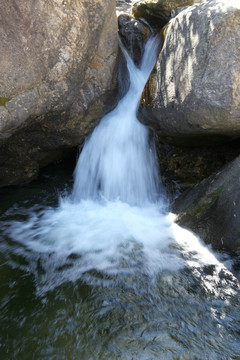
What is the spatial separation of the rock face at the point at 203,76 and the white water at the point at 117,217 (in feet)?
4.07

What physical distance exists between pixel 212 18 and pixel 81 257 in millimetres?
3759

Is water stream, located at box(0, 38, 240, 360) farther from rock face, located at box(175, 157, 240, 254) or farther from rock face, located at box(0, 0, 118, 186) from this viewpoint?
rock face, located at box(0, 0, 118, 186)

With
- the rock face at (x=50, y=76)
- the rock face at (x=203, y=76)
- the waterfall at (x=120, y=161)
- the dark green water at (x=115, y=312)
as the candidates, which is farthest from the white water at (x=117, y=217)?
the rock face at (x=203, y=76)

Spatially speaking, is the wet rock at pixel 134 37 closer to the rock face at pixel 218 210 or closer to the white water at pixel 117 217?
the white water at pixel 117 217

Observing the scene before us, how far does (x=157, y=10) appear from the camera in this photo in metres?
6.44

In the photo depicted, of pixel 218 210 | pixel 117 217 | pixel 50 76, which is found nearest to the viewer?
pixel 218 210

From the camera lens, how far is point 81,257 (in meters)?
3.80

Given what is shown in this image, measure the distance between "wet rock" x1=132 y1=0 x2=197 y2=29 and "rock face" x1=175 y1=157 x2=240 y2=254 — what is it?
4.36 meters

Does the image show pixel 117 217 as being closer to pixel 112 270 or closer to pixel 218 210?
pixel 112 270

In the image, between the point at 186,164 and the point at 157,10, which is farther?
the point at 157,10

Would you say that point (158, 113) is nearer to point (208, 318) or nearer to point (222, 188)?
point (222, 188)

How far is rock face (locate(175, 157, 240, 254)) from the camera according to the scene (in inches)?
146

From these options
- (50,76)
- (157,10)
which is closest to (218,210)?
(50,76)

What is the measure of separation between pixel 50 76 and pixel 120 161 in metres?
2.26
